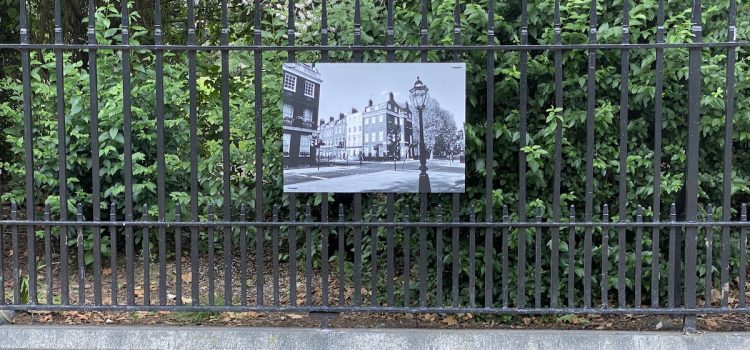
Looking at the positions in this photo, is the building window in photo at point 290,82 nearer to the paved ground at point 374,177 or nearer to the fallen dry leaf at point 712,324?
the paved ground at point 374,177

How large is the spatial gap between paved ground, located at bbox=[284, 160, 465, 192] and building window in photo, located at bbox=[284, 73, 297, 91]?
0.49 m

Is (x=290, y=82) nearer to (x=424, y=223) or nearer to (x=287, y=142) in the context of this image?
(x=287, y=142)

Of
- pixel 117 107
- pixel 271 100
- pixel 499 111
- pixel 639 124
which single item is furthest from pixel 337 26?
pixel 639 124

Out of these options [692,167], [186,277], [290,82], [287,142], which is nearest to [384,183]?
[287,142]

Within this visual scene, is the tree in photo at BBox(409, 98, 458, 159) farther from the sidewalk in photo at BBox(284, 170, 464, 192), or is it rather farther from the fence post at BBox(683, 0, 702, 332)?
the fence post at BBox(683, 0, 702, 332)

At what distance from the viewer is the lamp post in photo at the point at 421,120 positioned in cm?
405

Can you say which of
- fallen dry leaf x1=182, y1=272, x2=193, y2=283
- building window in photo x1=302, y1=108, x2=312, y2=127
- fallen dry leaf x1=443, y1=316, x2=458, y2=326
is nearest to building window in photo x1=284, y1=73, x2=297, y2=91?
building window in photo x1=302, y1=108, x2=312, y2=127

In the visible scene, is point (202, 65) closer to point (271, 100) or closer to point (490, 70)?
point (271, 100)

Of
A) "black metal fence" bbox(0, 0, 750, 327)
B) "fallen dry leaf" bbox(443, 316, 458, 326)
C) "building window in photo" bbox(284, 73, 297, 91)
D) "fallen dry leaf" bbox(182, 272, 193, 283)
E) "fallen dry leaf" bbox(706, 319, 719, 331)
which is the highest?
"building window in photo" bbox(284, 73, 297, 91)

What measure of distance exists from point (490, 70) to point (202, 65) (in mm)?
3273

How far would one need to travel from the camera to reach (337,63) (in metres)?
4.05

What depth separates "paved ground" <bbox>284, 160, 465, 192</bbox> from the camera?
13.5 ft

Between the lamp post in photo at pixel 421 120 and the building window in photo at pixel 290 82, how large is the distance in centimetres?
69

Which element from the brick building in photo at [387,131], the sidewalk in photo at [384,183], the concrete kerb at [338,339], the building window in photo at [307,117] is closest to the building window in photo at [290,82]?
the building window in photo at [307,117]
